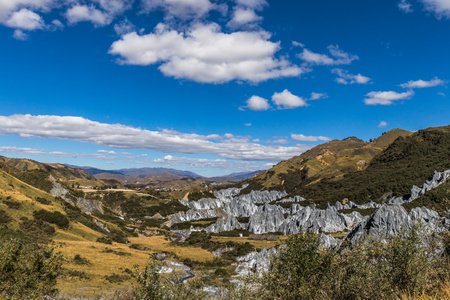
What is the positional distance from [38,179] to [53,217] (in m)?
50.8

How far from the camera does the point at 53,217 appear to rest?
6956cm

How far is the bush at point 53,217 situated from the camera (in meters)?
67.3

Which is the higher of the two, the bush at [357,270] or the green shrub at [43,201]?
the bush at [357,270]

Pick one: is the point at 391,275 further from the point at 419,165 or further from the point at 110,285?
the point at 419,165

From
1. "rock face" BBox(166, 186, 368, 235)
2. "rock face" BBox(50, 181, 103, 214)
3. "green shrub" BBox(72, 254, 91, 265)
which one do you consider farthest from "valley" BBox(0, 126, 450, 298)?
"rock face" BBox(50, 181, 103, 214)

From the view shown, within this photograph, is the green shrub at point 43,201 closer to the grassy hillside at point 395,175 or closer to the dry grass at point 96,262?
the dry grass at point 96,262

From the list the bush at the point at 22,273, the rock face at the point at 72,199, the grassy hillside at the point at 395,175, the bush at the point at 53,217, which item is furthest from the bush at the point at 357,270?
the grassy hillside at the point at 395,175

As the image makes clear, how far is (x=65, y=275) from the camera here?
41688mm

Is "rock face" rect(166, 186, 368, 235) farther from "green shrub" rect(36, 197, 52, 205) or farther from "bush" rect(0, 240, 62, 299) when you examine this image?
"bush" rect(0, 240, 62, 299)

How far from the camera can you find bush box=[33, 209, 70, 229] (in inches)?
2649

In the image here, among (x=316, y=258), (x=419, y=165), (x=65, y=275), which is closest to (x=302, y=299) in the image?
(x=316, y=258)

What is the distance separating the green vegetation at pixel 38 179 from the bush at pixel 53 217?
134 ft

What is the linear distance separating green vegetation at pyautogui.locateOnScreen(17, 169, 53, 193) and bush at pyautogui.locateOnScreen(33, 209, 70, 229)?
40960 millimetres

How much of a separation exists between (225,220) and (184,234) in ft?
67.9
